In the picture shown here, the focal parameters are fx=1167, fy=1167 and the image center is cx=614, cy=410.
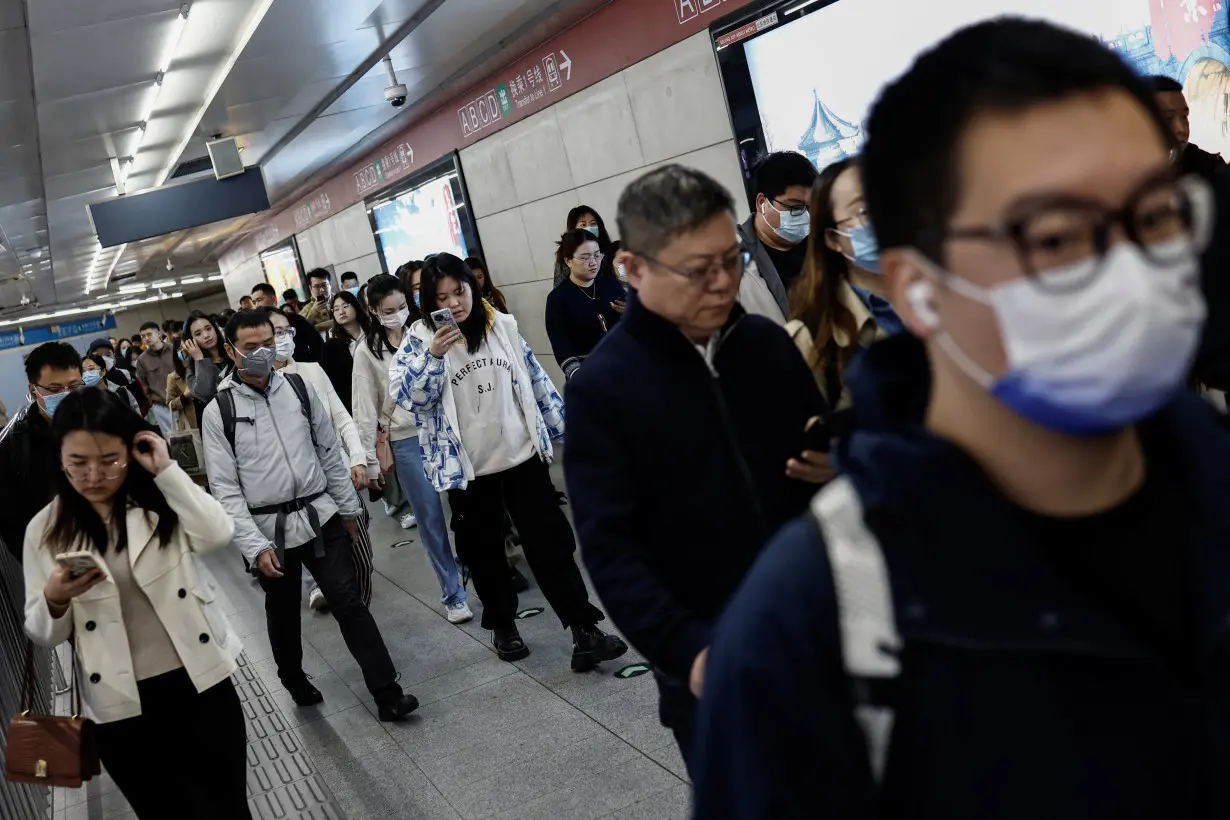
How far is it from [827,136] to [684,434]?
192 inches

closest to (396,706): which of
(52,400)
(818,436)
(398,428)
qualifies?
(398,428)

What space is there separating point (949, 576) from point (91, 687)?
3031 millimetres

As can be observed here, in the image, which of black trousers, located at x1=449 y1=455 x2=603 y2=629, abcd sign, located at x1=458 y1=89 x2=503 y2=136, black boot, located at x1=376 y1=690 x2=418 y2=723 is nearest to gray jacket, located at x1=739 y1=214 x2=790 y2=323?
black trousers, located at x1=449 y1=455 x2=603 y2=629

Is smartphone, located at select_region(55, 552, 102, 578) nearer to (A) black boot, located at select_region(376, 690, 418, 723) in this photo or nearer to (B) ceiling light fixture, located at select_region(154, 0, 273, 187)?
(A) black boot, located at select_region(376, 690, 418, 723)

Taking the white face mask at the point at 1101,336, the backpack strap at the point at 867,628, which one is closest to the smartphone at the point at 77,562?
the backpack strap at the point at 867,628

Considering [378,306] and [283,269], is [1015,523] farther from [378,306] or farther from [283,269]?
[283,269]

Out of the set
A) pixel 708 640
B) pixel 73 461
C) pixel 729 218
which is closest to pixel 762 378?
pixel 729 218

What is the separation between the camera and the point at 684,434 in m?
2.22

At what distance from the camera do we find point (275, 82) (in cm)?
999

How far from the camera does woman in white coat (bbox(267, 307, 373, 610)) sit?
16.8ft

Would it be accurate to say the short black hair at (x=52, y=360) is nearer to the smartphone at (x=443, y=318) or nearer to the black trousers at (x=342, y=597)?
the black trousers at (x=342, y=597)

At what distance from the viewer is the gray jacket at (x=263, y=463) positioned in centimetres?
478

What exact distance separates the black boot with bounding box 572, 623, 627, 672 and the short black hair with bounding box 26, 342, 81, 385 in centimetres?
269

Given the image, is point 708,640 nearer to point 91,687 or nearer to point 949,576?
point 949,576
